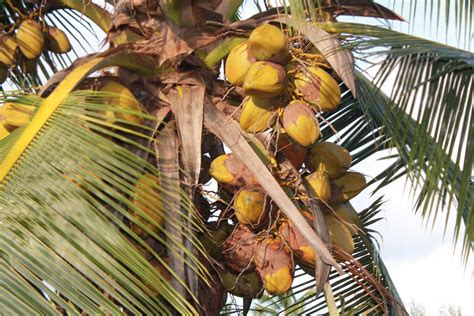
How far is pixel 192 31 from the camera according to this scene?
10.3ft

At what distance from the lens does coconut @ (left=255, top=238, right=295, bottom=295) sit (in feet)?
9.32

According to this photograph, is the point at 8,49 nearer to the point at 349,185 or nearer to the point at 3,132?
the point at 3,132

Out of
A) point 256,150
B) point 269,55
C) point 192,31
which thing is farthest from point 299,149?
point 192,31

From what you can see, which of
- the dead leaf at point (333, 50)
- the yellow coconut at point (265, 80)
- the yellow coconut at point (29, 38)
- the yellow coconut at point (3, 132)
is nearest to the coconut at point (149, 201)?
the yellow coconut at point (265, 80)

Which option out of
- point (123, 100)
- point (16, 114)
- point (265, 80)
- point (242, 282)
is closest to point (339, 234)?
point (242, 282)

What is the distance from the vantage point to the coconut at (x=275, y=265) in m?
2.84

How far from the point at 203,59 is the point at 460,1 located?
0.94m

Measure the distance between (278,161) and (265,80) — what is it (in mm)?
331

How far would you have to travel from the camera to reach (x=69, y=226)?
7.57ft

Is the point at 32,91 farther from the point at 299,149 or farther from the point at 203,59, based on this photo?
the point at 299,149

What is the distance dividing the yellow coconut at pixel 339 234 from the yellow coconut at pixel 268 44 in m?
0.57

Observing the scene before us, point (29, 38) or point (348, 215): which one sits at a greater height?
point (29, 38)

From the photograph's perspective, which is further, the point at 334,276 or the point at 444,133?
the point at 334,276

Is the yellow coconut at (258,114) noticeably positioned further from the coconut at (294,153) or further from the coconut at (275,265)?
the coconut at (275,265)
